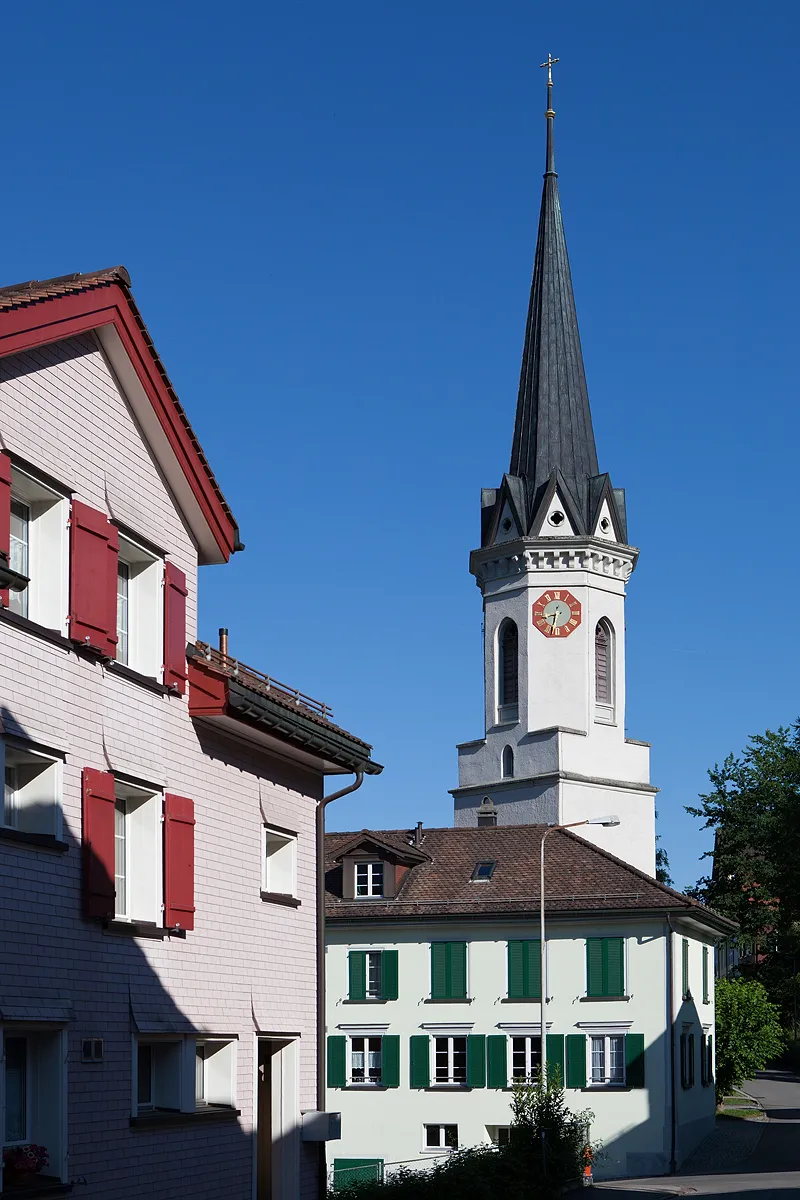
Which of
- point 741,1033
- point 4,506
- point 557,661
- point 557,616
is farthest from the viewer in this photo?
point 557,616

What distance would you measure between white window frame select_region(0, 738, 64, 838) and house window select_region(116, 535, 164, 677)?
7.14ft

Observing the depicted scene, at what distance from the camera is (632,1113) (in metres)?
44.3

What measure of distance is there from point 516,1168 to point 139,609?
55.6ft

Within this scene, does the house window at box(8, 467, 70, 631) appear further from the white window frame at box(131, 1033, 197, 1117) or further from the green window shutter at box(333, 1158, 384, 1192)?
the green window shutter at box(333, 1158, 384, 1192)

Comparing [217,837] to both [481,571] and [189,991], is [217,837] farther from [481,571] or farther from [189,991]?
[481,571]

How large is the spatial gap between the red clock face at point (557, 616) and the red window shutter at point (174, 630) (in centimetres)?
5266

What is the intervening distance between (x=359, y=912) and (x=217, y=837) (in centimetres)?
2991

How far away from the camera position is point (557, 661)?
230ft

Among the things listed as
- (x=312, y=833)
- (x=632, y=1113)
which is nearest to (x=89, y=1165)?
(x=312, y=833)

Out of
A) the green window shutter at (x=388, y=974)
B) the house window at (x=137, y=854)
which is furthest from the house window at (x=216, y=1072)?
the green window shutter at (x=388, y=974)

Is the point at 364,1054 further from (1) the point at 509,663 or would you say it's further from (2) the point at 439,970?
(1) the point at 509,663

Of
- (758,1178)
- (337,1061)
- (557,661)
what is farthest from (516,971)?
(557,661)

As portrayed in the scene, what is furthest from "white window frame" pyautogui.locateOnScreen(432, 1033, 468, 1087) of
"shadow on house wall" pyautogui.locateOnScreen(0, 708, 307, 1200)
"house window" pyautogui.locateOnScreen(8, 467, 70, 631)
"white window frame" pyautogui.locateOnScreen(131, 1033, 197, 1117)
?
"house window" pyautogui.locateOnScreen(8, 467, 70, 631)

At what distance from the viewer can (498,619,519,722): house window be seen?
71.4m
